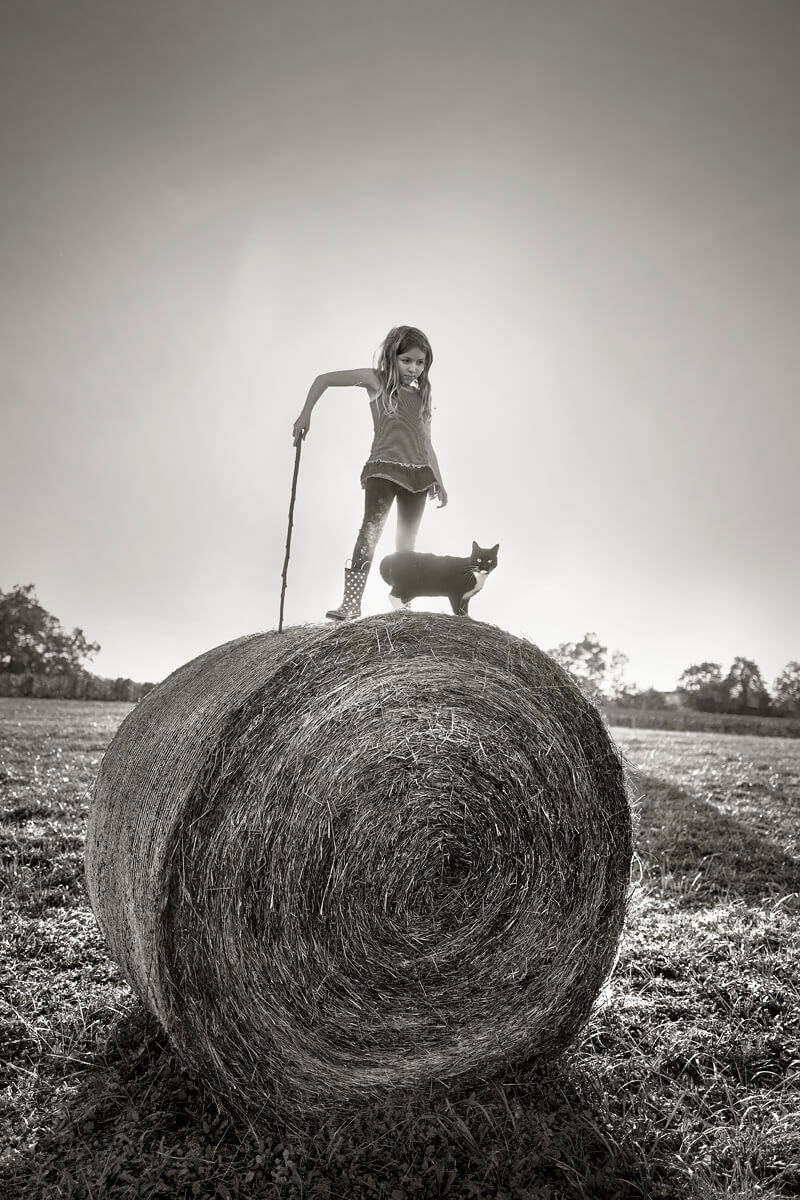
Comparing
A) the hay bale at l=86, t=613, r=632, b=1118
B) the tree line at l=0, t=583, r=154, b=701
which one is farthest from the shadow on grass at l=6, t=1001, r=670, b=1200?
the tree line at l=0, t=583, r=154, b=701

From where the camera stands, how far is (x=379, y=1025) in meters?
2.95

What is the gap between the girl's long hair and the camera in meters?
4.71

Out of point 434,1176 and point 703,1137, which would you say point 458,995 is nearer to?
point 434,1176

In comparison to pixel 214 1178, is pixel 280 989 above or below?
above

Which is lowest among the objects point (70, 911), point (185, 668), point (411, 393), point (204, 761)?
point (70, 911)

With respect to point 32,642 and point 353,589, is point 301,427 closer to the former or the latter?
point 353,589

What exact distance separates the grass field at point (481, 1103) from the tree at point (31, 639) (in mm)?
47556

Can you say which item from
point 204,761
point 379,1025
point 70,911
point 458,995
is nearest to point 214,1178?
point 379,1025

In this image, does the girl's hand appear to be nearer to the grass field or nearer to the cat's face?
the cat's face

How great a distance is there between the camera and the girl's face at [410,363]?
15.6 feet

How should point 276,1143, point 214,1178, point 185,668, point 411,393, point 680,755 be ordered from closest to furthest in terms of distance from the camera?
point 214,1178
point 276,1143
point 185,668
point 411,393
point 680,755

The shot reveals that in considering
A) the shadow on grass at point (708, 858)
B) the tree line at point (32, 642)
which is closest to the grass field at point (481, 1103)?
the shadow on grass at point (708, 858)

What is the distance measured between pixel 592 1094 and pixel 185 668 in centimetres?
267

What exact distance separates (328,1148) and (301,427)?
3.34 meters
